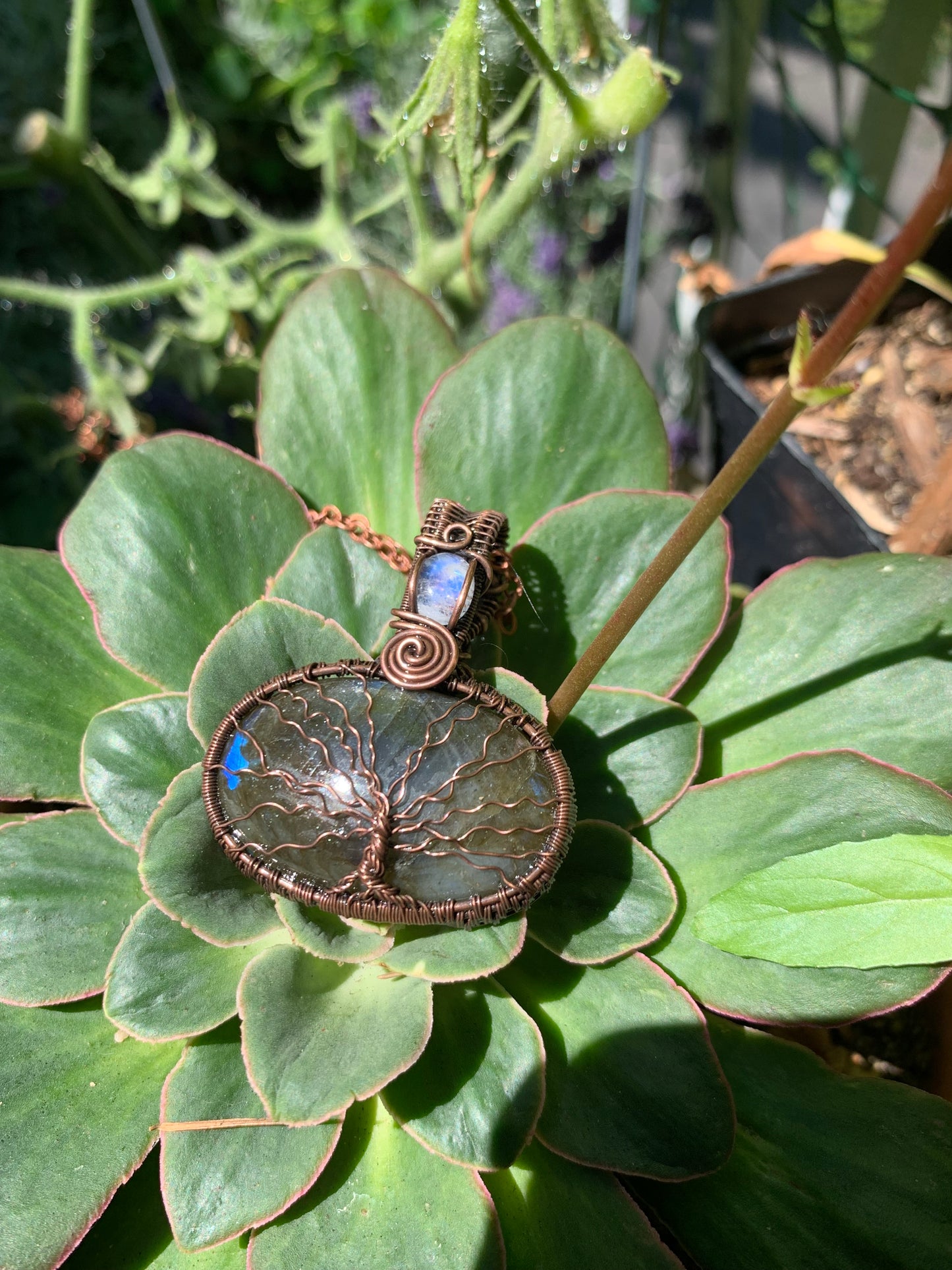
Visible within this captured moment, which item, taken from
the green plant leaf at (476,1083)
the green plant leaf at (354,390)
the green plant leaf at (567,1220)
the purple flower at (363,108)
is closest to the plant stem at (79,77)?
the green plant leaf at (354,390)

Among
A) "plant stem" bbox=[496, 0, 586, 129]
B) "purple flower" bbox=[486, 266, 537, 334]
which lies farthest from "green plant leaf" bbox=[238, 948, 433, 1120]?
"purple flower" bbox=[486, 266, 537, 334]

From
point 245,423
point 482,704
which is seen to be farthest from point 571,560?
point 245,423

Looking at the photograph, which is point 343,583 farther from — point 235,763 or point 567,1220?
point 567,1220

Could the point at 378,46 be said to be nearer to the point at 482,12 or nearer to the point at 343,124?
the point at 343,124

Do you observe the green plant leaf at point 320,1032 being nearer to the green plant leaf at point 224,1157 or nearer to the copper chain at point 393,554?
the green plant leaf at point 224,1157

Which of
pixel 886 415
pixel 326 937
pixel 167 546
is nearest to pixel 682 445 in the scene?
pixel 886 415

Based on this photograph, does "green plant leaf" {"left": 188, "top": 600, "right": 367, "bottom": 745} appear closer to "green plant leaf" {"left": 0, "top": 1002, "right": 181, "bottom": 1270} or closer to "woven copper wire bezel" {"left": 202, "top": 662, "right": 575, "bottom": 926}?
"woven copper wire bezel" {"left": 202, "top": 662, "right": 575, "bottom": 926}
